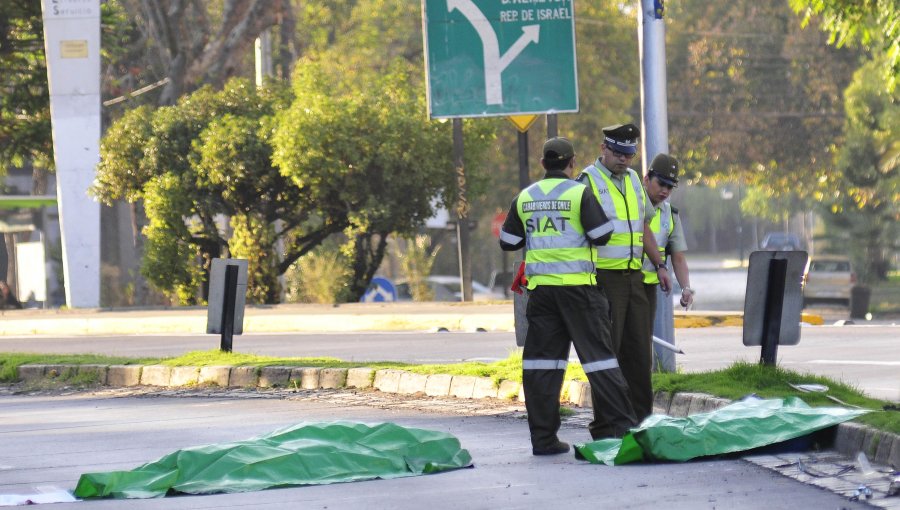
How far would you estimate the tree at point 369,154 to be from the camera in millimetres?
25203

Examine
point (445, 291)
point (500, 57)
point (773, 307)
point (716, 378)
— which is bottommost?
point (445, 291)

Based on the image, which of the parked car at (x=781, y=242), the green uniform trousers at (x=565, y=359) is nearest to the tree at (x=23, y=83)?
the green uniform trousers at (x=565, y=359)

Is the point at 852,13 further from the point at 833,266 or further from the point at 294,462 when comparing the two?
the point at 833,266

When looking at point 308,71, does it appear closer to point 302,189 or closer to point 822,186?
point 302,189

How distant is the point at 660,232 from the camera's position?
9.84m

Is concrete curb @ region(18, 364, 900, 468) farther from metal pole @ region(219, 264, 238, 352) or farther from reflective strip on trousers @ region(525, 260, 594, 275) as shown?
reflective strip on trousers @ region(525, 260, 594, 275)

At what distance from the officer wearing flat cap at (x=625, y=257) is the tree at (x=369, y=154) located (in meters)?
15.8

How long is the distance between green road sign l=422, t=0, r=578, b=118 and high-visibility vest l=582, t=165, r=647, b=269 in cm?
1285

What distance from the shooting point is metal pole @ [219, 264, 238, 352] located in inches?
594

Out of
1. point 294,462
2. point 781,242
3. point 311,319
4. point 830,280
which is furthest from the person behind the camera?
point 781,242

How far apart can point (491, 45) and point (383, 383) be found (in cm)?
1002

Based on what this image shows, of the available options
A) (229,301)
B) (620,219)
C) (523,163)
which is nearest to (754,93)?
(523,163)

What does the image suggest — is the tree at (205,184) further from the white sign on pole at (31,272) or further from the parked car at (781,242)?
the parked car at (781,242)

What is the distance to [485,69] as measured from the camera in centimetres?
2264
